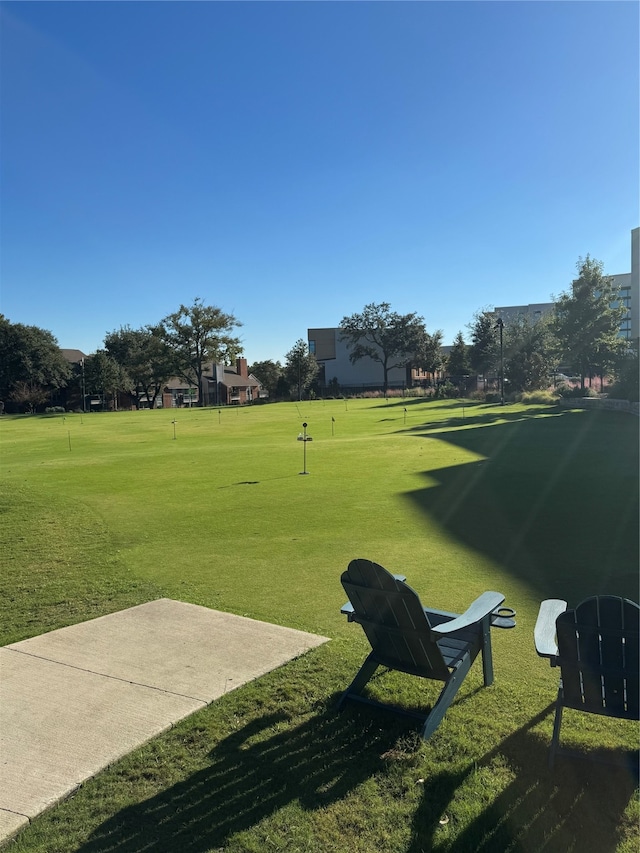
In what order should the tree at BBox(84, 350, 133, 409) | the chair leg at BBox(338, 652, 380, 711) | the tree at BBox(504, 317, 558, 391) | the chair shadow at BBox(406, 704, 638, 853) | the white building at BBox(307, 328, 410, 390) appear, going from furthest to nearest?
the white building at BBox(307, 328, 410, 390) < the tree at BBox(84, 350, 133, 409) < the tree at BBox(504, 317, 558, 391) < the chair leg at BBox(338, 652, 380, 711) < the chair shadow at BBox(406, 704, 638, 853)

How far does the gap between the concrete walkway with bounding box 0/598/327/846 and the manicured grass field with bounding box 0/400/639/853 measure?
7.9 inches

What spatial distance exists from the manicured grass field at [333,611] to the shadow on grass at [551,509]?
0.06 metres

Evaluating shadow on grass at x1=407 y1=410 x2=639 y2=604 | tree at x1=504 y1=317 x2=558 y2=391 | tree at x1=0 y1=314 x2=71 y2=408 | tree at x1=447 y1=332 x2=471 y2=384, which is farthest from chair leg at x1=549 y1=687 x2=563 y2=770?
tree at x1=0 y1=314 x2=71 y2=408

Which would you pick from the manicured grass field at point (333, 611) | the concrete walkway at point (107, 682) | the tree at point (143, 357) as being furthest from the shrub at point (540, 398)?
the tree at point (143, 357)

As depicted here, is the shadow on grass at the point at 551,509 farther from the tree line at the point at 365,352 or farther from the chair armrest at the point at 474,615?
the tree line at the point at 365,352

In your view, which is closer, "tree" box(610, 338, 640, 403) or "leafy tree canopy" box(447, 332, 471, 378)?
"tree" box(610, 338, 640, 403)

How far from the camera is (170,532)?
972cm

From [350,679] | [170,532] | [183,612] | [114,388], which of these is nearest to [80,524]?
[170,532]

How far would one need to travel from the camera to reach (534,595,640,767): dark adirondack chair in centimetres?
317

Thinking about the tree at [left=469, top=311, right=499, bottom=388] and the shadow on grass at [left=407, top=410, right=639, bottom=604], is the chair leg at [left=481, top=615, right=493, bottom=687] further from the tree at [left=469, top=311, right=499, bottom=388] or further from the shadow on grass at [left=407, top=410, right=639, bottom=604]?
the tree at [left=469, top=311, right=499, bottom=388]

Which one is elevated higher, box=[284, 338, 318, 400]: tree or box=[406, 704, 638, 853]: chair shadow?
box=[284, 338, 318, 400]: tree

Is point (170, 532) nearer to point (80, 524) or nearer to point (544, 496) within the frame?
point (80, 524)

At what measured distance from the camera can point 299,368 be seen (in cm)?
9038

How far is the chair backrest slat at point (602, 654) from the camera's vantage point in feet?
10.4
